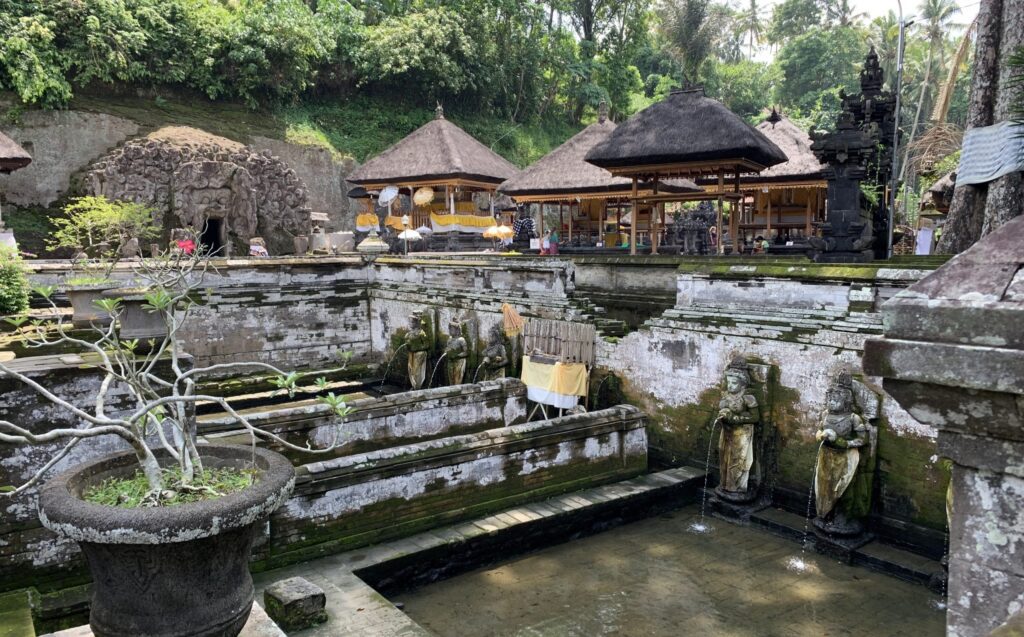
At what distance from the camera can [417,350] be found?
1377 centimetres

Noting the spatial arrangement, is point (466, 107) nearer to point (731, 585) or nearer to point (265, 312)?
point (265, 312)

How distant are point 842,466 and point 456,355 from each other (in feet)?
23.2

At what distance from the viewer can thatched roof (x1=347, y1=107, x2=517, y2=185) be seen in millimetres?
21109

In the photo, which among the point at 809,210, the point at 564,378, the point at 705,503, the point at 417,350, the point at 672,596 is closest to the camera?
the point at 672,596

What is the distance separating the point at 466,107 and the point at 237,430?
2972 centimetres

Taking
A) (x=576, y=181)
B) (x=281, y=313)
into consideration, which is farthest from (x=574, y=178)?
(x=281, y=313)

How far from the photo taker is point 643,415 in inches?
373

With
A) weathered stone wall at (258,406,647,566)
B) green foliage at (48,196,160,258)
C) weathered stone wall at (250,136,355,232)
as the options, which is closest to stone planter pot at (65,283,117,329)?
weathered stone wall at (258,406,647,566)

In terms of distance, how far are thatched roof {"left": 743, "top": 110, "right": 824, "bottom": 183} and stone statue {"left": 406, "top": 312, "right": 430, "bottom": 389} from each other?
972cm

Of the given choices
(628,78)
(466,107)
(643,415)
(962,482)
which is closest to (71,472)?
(962,482)

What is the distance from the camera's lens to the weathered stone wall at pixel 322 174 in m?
28.8

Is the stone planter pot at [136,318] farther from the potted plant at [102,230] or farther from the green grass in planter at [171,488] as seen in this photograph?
the potted plant at [102,230]

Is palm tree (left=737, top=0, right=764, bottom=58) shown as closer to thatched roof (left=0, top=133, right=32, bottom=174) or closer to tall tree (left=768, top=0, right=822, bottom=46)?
tall tree (left=768, top=0, right=822, bottom=46)

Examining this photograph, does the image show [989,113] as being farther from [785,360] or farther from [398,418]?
[398,418]
